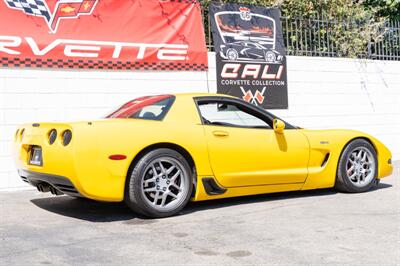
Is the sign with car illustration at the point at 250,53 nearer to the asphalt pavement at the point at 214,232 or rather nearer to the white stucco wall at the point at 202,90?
the white stucco wall at the point at 202,90

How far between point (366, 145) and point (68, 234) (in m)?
4.09

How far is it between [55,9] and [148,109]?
325 cm

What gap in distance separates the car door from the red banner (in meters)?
2.66

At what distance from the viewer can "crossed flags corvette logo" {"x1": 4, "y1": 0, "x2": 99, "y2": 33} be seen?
8.12m

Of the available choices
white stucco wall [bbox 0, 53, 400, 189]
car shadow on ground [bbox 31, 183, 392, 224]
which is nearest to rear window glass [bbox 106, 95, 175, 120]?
car shadow on ground [bbox 31, 183, 392, 224]

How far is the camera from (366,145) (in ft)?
23.6

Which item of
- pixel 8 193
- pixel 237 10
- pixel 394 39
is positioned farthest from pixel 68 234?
pixel 394 39

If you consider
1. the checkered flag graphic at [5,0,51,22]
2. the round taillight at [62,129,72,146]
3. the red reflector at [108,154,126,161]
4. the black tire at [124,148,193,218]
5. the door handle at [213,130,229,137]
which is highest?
the checkered flag graphic at [5,0,51,22]

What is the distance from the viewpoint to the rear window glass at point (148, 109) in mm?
5984

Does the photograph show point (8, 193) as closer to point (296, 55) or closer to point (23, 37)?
point (23, 37)

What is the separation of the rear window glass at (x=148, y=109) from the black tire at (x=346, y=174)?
2.38m

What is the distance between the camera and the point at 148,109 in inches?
241

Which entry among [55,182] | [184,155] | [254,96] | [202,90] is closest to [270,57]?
[254,96]

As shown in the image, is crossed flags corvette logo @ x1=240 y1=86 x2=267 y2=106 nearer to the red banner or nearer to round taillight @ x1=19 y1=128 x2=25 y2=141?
the red banner
